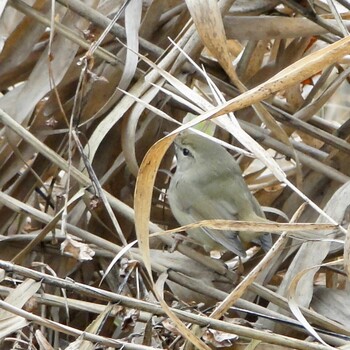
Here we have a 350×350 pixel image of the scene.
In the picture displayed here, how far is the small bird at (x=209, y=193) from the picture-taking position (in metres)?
2.25

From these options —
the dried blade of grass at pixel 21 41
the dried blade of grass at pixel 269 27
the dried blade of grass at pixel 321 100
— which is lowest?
the dried blade of grass at pixel 21 41

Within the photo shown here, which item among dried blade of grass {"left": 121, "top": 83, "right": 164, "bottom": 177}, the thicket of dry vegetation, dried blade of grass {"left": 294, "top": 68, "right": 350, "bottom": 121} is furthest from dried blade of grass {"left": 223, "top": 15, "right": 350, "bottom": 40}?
dried blade of grass {"left": 121, "top": 83, "right": 164, "bottom": 177}

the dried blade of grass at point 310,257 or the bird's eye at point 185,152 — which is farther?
the bird's eye at point 185,152

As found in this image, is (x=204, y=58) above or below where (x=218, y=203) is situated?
above

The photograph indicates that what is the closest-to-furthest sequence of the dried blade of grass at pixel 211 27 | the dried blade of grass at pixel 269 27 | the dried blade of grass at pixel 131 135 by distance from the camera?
1. the dried blade of grass at pixel 211 27
2. the dried blade of grass at pixel 131 135
3. the dried blade of grass at pixel 269 27

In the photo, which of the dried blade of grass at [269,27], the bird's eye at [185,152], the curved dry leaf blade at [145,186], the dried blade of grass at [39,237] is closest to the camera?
the curved dry leaf blade at [145,186]

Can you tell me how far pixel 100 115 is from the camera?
2.14 metres

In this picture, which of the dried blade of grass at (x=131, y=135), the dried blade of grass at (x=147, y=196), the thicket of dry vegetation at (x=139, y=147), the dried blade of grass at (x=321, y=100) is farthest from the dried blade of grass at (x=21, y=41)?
the dried blade of grass at (x=147, y=196)

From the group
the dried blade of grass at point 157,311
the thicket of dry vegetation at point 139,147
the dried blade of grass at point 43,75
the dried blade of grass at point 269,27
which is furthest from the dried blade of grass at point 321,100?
the dried blade of grass at point 157,311

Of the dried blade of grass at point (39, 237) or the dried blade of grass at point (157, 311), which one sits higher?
the dried blade of grass at point (157, 311)

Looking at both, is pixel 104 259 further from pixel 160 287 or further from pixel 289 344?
pixel 289 344

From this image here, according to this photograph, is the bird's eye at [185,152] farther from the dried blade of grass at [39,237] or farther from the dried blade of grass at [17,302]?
the dried blade of grass at [17,302]

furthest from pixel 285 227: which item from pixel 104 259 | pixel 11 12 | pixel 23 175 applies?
pixel 11 12

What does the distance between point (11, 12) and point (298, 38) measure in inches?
29.1
